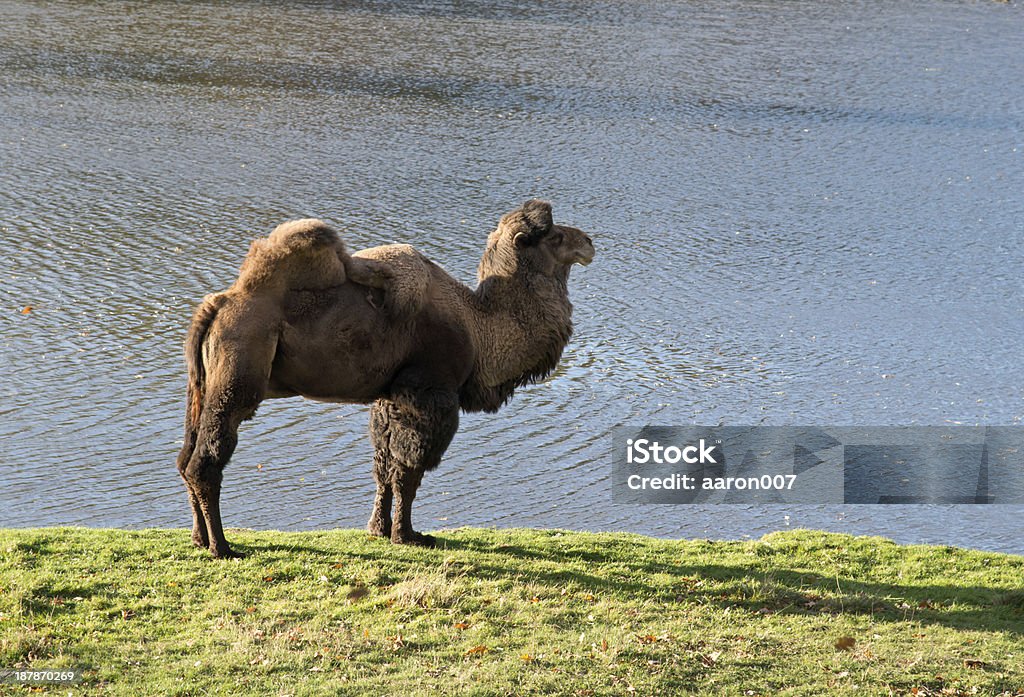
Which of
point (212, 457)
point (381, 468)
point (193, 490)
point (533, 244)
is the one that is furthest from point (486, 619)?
point (533, 244)

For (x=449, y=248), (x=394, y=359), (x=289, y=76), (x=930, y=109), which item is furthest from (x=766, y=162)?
(x=394, y=359)

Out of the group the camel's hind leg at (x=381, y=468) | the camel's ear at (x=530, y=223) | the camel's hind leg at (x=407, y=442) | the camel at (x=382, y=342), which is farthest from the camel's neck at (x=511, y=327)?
the camel's hind leg at (x=381, y=468)

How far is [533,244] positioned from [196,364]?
239 centimetres

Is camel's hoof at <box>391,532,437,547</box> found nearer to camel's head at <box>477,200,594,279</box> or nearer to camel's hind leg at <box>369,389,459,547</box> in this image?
camel's hind leg at <box>369,389,459,547</box>

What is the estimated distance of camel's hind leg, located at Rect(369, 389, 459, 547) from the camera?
850 centimetres

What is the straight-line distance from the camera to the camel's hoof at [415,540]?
887 centimetres

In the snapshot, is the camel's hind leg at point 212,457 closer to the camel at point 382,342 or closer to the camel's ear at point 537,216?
the camel at point 382,342

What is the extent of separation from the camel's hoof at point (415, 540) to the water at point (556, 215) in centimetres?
181

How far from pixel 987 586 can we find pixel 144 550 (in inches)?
220

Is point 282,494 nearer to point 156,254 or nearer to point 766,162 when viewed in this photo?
point 156,254

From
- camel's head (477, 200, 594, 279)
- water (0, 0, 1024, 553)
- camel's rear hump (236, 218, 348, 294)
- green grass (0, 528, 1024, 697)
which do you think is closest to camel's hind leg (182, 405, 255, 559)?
green grass (0, 528, 1024, 697)

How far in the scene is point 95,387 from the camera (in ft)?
42.9

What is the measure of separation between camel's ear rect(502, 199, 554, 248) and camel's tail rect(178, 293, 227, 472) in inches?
80.1

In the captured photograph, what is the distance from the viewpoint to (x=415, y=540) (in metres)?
8.91
